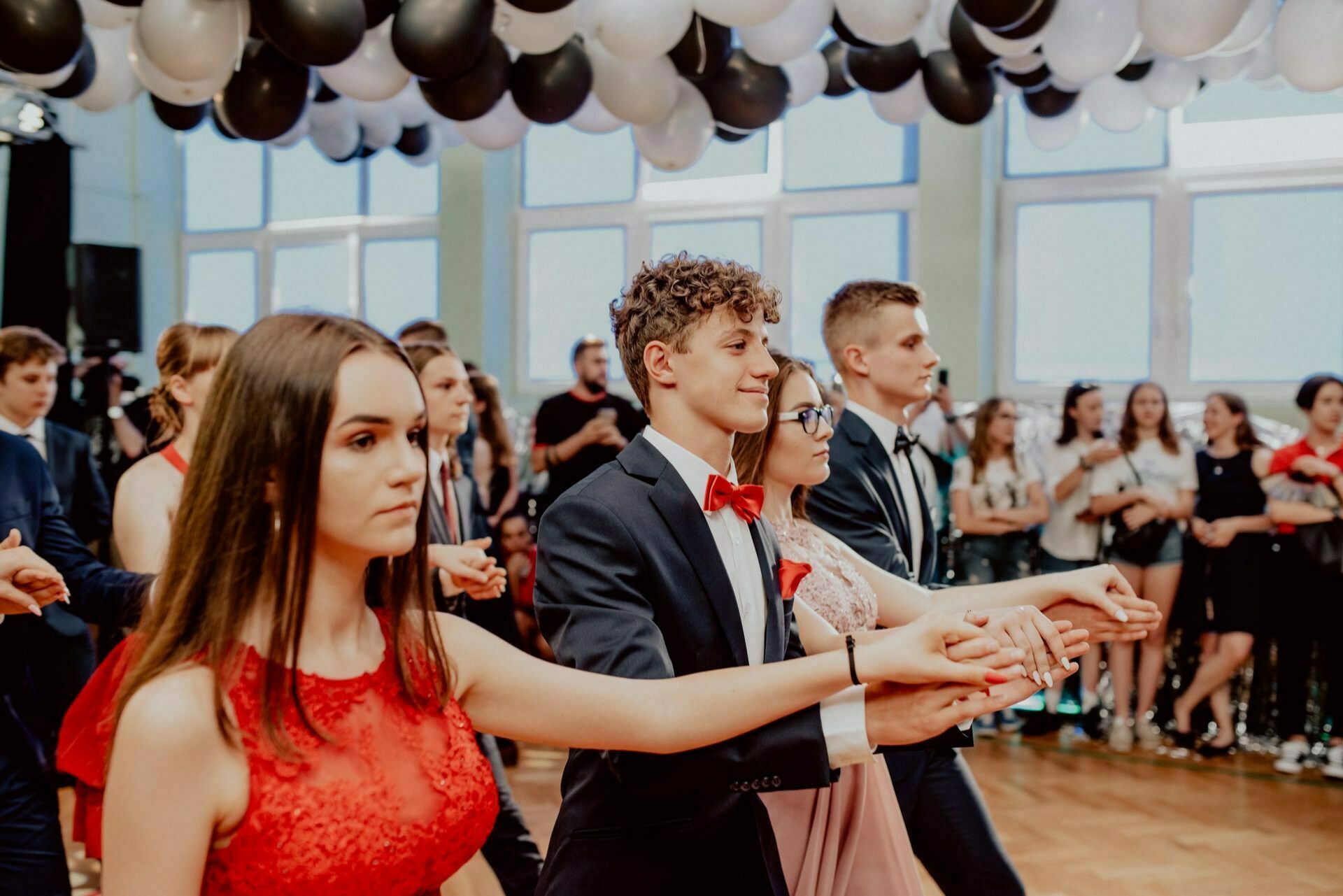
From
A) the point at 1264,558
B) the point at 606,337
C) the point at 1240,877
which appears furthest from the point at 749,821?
the point at 606,337

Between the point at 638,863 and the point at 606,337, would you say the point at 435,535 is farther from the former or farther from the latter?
the point at 606,337

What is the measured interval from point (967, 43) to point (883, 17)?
0.61 metres

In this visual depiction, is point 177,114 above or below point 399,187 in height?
below

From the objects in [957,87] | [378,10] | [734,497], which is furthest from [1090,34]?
[734,497]

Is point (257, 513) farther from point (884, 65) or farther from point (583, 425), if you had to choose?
point (583, 425)

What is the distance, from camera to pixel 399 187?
9156mm

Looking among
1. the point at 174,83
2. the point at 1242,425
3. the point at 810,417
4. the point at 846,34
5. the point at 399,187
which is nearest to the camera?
the point at 810,417

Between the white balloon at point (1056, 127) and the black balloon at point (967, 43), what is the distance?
1.12 meters

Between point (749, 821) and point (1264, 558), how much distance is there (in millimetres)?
4524

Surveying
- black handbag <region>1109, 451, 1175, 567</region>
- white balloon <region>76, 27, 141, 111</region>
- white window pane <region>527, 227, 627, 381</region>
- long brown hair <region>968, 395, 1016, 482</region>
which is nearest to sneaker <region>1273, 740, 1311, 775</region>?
black handbag <region>1109, 451, 1175, 567</region>

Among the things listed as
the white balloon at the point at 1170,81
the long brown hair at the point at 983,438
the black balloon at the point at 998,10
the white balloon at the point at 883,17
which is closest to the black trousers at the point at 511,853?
the black balloon at the point at 998,10

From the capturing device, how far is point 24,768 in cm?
231

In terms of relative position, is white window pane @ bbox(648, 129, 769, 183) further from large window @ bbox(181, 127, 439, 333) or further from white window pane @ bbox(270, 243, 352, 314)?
white window pane @ bbox(270, 243, 352, 314)

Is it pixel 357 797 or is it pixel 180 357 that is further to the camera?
pixel 180 357
